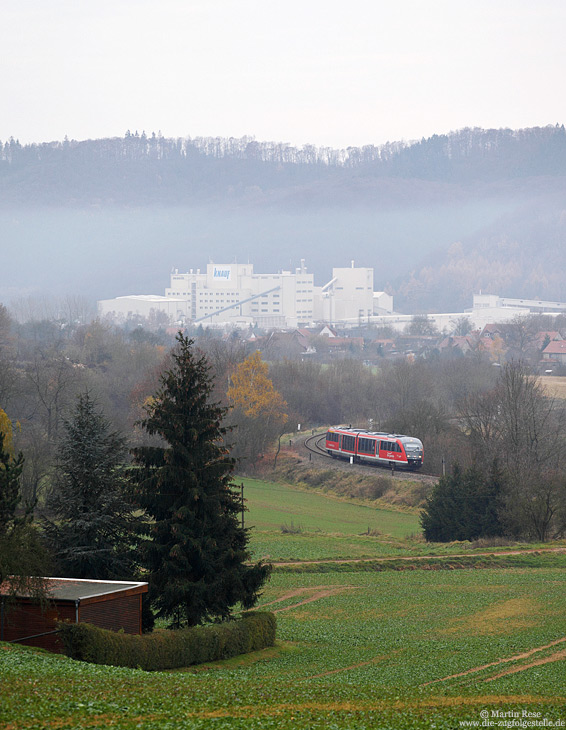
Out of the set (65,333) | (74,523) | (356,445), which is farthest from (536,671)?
(65,333)

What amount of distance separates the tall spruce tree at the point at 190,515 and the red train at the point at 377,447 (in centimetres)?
4196

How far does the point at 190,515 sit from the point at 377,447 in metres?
45.2

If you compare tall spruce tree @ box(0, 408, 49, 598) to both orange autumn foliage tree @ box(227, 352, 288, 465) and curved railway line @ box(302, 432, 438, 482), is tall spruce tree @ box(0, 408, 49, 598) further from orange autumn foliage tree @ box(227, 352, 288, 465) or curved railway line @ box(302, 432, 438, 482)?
orange autumn foliage tree @ box(227, 352, 288, 465)

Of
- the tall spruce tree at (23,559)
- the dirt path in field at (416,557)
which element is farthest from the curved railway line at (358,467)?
the tall spruce tree at (23,559)

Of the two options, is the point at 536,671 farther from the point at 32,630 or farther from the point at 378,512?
the point at 378,512

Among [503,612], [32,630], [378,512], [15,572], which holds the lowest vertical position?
[378,512]

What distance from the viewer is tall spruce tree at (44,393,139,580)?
82.0 feet

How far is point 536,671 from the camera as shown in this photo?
2066 cm

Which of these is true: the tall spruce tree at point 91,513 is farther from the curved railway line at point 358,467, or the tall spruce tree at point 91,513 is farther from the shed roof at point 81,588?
the curved railway line at point 358,467

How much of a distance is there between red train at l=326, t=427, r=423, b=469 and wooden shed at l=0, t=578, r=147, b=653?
45.3m

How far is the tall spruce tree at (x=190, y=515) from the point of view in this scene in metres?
24.3

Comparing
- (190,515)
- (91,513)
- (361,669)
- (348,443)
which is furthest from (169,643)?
(348,443)

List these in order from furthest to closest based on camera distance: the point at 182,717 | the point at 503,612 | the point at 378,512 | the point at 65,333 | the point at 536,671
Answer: the point at 65,333 → the point at 378,512 → the point at 503,612 → the point at 536,671 → the point at 182,717

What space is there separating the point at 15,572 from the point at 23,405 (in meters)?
61.5
